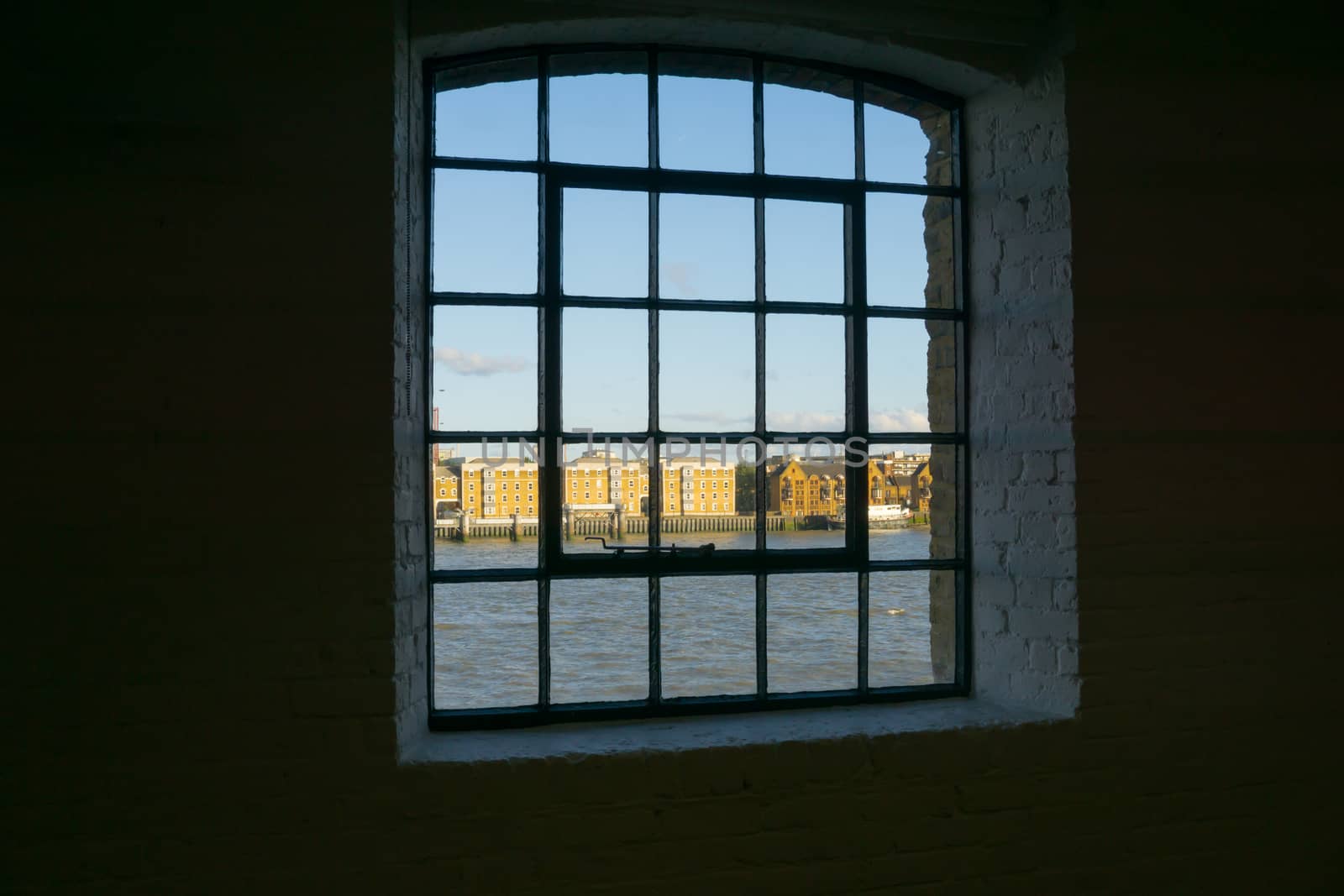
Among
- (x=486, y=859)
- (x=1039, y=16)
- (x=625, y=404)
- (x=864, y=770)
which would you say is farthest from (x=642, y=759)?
(x=1039, y=16)

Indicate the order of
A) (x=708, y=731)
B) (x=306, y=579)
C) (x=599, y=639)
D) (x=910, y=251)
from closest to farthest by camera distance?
(x=306, y=579), (x=708, y=731), (x=599, y=639), (x=910, y=251)

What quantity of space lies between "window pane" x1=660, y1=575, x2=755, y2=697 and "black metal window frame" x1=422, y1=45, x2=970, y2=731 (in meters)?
0.02

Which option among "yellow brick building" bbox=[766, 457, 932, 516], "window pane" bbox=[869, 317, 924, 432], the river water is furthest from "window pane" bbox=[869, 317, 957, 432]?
the river water

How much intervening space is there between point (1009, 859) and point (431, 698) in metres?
1.39

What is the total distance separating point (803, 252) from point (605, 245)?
1.67 ft

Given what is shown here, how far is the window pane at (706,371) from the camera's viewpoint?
2.34m

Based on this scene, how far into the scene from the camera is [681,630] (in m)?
2.34

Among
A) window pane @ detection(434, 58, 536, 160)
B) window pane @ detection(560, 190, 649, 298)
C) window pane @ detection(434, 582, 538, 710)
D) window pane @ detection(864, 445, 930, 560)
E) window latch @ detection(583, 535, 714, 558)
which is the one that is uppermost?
window pane @ detection(434, 58, 536, 160)

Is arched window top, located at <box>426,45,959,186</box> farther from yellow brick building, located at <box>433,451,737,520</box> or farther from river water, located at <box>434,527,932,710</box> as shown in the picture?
river water, located at <box>434,527,932,710</box>

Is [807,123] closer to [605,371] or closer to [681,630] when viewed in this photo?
[605,371]

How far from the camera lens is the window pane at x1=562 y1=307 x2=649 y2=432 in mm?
2295

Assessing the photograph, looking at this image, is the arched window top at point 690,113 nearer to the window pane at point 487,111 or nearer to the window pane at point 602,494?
the window pane at point 487,111

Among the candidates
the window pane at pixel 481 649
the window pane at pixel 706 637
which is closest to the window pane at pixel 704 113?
the window pane at pixel 706 637

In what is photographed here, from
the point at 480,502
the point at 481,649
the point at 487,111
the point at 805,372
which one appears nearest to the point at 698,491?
the point at 805,372
